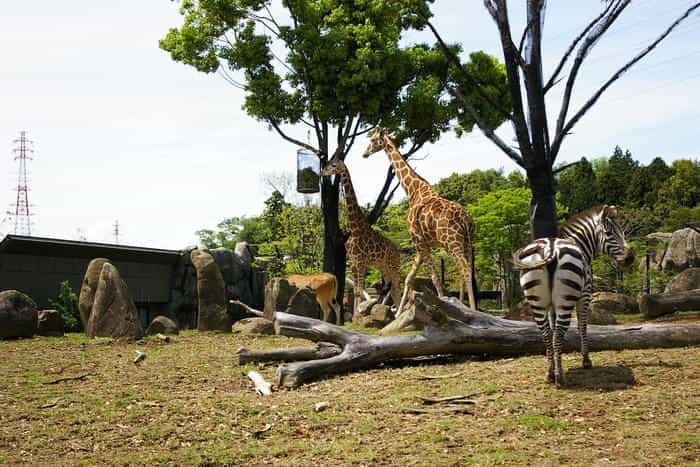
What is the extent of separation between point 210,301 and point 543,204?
6817 millimetres

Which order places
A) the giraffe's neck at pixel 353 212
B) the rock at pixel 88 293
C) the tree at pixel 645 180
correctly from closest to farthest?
the rock at pixel 88 293 → the giraffe's neck at pixel 353 212 → the tree at pixel 645 180

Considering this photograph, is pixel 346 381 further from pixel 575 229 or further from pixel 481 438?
pixel 575 229

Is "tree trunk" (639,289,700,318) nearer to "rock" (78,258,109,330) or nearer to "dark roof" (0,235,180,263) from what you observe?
"rock" (78,258,109,330)

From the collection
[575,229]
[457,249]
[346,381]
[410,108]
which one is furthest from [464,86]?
[346,381]

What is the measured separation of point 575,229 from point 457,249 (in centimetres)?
474

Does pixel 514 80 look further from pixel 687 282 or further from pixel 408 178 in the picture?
pixel 687 282

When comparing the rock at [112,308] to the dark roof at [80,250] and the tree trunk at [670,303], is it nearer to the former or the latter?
the dark roof at [80,250]

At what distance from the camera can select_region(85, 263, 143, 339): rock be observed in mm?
13219

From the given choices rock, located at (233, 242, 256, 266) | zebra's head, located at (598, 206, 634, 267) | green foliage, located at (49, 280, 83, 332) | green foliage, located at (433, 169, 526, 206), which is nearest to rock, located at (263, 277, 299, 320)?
green foliage, located at (49, 280, 83, 332)

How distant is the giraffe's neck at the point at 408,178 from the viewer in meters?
15.2

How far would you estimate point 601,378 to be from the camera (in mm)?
8055

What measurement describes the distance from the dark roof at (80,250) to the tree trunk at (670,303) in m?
13.0

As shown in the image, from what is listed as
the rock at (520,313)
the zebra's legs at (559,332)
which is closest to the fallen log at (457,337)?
the zebra's legs at (559,332)

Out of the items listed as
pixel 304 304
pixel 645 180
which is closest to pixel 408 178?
pixel 304 304
